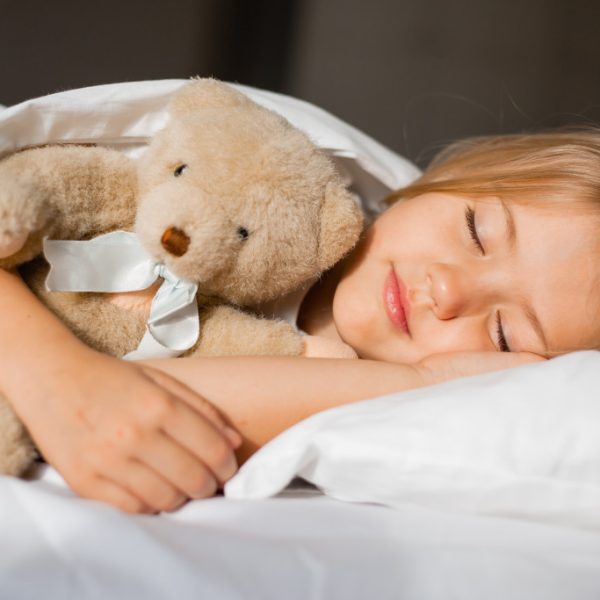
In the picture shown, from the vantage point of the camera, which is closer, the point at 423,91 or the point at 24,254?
the point at 24,254

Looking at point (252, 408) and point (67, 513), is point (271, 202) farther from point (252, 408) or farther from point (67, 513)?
point (67, 513)

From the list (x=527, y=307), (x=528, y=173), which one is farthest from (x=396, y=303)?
(x=528, y=173)

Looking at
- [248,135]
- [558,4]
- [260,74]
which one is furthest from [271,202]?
[558,4]

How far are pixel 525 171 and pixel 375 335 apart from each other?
332 millimetres

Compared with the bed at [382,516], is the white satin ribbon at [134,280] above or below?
above

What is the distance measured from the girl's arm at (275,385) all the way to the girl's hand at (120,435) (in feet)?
0.17

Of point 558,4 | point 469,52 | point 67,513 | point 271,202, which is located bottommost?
point 67,513

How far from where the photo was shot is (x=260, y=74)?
1.68 metres

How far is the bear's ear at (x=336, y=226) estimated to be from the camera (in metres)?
0.79

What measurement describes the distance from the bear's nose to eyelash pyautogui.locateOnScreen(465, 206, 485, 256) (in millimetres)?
403

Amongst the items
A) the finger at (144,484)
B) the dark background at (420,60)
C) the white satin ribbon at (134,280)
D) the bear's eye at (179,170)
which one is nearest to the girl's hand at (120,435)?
the finger at (144,484)

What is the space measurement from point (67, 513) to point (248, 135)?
1.39 feet

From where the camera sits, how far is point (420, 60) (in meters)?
1.71

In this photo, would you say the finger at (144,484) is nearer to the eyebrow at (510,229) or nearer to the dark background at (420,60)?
the eyebrow at (510,229)
